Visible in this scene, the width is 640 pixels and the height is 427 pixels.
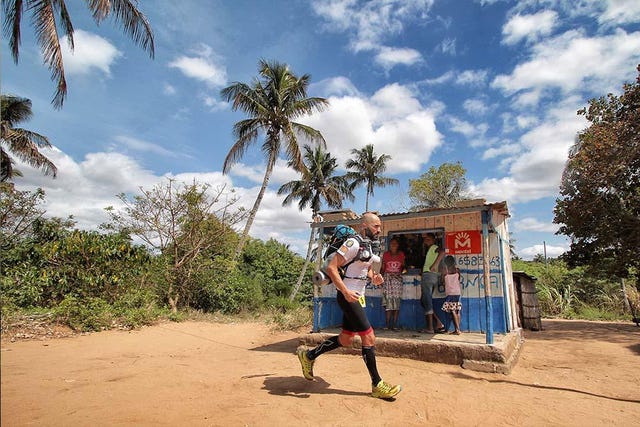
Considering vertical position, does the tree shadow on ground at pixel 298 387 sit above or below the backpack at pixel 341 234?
below

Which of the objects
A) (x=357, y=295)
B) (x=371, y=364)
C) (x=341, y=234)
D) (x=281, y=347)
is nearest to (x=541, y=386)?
(x=371, y=364)

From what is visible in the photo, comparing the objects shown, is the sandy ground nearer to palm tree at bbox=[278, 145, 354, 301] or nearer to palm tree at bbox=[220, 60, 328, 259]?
palm tree at bbox=[220, 60, 328, 259]

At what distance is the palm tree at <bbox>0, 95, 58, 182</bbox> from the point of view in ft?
52.3

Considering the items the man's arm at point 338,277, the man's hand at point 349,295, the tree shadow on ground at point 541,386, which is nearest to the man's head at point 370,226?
the man's arm at point 338,277

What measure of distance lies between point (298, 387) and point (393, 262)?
3.83m

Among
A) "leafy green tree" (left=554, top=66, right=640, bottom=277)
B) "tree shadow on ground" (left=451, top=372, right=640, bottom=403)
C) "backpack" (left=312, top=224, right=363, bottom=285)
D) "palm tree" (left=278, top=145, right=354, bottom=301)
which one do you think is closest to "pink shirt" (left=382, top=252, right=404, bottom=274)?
"tree shadow on ground" (left=451, top=372, right=640, bottom=403)

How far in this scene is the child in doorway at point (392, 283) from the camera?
24.8ft

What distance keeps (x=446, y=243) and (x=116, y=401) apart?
6220 millimetres

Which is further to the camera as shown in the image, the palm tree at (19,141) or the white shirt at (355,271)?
the palm tree at (19,141)

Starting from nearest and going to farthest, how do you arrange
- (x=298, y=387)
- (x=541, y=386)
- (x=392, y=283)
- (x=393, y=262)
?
(x=298, y=387), (x=541, y=386), (x=392, y=283), (x=393, y=262)

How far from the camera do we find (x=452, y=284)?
696 centimetres

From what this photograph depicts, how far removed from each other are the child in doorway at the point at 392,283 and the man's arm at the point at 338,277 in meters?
3.75

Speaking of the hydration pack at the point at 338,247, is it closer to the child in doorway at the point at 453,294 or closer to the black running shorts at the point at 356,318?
the black running shorts at the point at 356,318

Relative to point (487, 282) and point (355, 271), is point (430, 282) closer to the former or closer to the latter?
point (487, 282)
